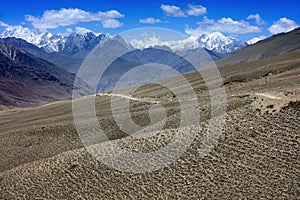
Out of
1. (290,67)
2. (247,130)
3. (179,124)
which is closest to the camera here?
(247,130)

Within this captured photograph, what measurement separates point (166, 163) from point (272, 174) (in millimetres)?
9352

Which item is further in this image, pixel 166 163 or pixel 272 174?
pixel 166 163

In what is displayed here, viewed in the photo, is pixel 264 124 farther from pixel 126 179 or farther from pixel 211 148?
pixel 126 179

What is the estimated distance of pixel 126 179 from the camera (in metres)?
32.6

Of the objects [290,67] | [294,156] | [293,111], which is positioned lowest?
[294,156]

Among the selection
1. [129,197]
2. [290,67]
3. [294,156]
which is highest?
[290,67]

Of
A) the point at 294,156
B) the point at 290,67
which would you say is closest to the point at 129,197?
the point at 294,156

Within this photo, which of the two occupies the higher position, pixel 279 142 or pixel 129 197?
pixel 279 142

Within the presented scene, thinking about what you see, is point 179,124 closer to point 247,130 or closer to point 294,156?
point 247,130

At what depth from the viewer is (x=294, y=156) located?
29.1m

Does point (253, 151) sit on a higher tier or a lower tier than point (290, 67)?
lower

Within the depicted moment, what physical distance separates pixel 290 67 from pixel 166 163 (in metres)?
62.7

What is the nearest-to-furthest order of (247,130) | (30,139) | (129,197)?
1. (129,197)
2. (247,130)
3. (30,139)

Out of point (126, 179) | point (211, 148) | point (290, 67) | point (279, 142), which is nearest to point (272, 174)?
point (279, 142)
